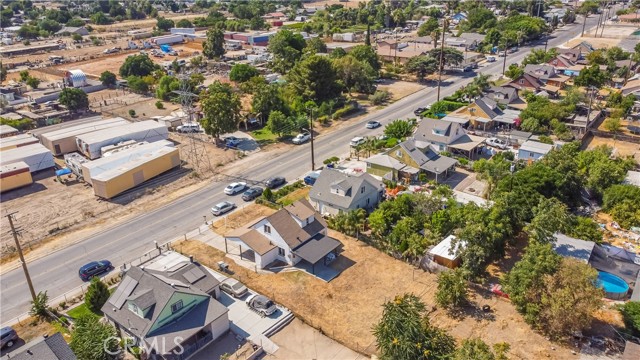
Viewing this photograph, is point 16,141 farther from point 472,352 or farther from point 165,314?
point 472,352

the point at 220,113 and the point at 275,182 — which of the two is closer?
the point at 275,182

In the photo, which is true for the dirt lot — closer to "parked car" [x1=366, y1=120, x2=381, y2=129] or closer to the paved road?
the paved road

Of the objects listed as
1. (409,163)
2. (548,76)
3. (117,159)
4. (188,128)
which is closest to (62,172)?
(117,159)

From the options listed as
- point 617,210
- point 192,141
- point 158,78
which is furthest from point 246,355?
point 158,78

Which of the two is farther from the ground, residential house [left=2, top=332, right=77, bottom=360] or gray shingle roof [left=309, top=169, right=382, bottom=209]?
residential house [left=2, top=332, right=77, bottom=360]

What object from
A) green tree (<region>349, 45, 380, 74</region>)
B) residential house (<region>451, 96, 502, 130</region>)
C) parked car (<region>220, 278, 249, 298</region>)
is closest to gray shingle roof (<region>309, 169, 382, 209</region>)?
parked car (<region>220, 278, 249, 298</region>)

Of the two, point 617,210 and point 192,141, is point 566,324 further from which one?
point 192,141

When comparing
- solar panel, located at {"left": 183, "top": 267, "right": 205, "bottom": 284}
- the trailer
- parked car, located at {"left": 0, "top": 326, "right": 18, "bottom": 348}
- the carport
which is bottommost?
parked car, located at {"left": 0, "top": 326, "right": 18, "bottom": 348}
